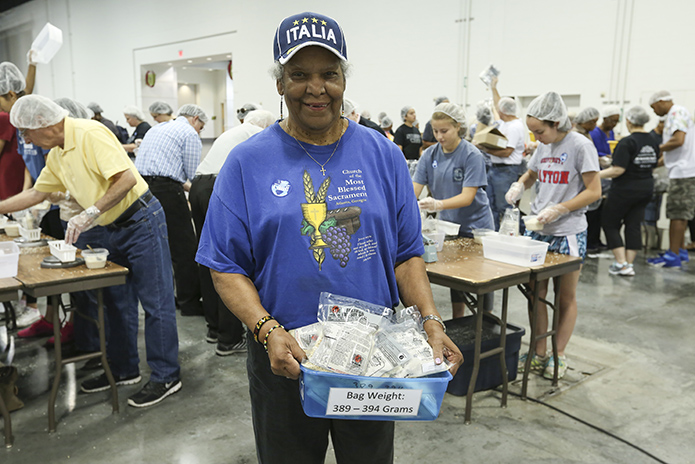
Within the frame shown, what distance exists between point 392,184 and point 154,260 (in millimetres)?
2017

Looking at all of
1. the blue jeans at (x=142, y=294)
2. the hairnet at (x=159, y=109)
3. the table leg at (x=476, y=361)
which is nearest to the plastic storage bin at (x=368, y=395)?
the table leg at (x=476, y=361)

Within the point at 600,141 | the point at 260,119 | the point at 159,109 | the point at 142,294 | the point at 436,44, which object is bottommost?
the point at 142,294

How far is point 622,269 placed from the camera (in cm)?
583

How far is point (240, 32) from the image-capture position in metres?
12.8

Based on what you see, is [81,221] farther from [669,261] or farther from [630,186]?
[669,261]

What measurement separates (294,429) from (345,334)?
40 centimetres

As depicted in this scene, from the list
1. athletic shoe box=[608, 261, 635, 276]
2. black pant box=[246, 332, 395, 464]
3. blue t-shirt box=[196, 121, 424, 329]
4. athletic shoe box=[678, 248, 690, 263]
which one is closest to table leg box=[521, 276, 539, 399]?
black pant box=[246, 332, 395, 464]

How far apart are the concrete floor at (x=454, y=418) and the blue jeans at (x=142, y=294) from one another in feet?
0.67

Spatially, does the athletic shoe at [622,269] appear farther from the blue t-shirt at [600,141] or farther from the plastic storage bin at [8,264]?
the plastic storage bin at [8,264]

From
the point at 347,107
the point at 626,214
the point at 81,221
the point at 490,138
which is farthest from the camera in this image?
the point at 626,214

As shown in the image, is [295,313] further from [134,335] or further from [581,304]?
[581,304]

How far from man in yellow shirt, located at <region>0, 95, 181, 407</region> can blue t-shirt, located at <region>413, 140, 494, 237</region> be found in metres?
1.77

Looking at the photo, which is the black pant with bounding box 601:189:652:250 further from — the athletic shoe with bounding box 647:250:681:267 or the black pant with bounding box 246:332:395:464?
the black pant with bounding box 246:332:395:464

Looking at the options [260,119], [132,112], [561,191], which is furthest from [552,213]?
[132,112]
